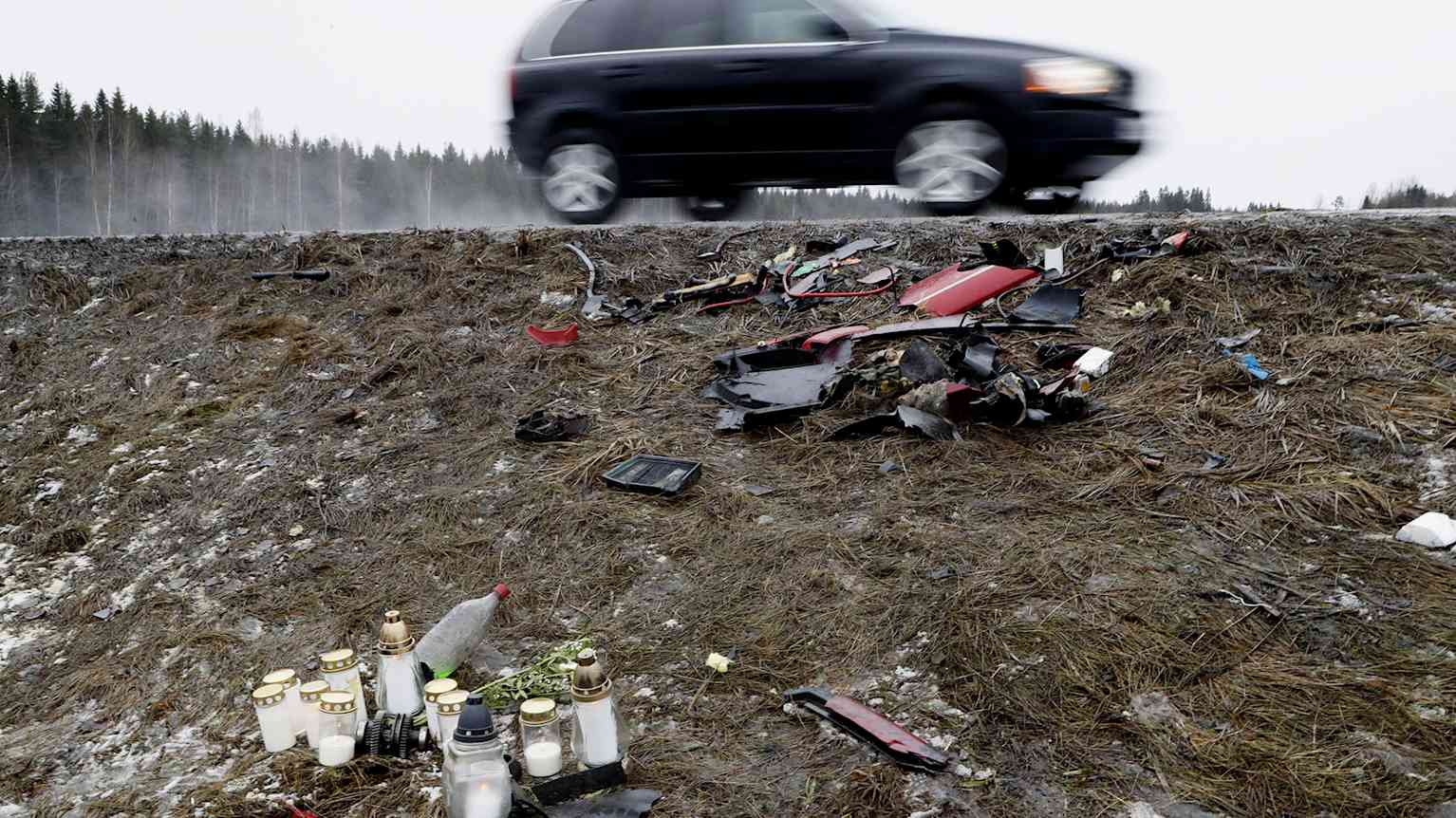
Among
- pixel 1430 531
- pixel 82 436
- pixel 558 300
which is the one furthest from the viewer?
pixel 558 300

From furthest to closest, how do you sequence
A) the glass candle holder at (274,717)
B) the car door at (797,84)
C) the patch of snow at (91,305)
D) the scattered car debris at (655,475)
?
the patch of snow at (91,305)
the car door at (797,84)
the scattered car debris at (655,475)
the glass candle holder at (274,717)

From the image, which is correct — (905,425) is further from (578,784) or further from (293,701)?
(293,701)

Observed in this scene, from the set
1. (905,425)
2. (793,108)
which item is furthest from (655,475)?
(793,108)

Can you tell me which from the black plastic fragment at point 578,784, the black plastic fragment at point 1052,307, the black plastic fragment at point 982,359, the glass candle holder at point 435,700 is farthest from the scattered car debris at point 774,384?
the black plastic fragment at point 578,784

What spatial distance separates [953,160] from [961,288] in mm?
1588

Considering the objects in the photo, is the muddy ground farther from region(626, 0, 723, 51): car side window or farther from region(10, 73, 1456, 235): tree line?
region(10, 73, 1456, 235): tree line

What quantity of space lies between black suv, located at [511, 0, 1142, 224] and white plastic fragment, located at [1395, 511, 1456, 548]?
139 inches

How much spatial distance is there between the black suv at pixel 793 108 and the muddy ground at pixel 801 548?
2.59 feet

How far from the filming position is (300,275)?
5.90m

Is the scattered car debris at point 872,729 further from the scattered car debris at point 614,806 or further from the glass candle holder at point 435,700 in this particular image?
Result: the glass candle holder at point 435,700

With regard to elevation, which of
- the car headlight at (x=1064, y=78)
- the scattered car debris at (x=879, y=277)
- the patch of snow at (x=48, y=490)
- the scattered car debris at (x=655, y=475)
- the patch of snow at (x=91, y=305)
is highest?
the car headlight at (x=1064, y=78)

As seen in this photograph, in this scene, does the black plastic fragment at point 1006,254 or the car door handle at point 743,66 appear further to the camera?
the car door handle at point 743,66

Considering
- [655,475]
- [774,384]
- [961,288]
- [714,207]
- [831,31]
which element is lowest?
[655,475]

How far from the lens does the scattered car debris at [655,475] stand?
3.35 m
